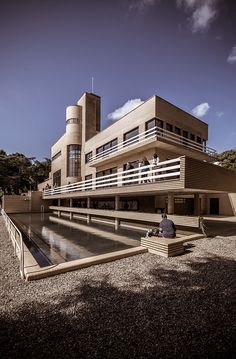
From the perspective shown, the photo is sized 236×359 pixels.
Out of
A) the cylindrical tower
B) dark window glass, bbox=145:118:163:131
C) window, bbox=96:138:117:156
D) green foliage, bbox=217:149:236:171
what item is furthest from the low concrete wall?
green foliage, bbox=217:149:236:171

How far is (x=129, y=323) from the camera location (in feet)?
12.4

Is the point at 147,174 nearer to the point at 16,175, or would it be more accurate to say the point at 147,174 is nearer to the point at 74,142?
the point at 74,142

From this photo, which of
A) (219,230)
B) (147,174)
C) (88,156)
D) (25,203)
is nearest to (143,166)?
(147,174)

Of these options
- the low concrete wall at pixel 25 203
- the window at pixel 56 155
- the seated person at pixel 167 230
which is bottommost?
the low concrete wall at pixel 25 203

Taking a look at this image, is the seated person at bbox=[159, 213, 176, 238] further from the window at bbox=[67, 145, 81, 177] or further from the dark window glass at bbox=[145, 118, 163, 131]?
the window at bbox=[67, 145, 81, 177]

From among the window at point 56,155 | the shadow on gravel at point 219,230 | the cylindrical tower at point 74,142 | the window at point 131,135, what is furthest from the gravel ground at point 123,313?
the window at point 56,155

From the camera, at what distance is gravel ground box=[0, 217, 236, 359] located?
10.3 ft

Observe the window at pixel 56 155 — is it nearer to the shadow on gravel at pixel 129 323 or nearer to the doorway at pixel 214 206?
the doorway at pixel 214 206

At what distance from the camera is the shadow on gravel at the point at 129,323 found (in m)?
3.11

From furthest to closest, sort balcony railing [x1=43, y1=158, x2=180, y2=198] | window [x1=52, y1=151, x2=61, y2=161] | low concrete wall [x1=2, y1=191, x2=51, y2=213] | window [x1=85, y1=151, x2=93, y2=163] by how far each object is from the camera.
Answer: window [x1=52, y1=151, x2=61, y2=161]
low concrete wall [x1=2, y1=191, x2=51, y2=213]
window [x1=85, y1=151, x2=93, y2=163]
balcony railing [x1=43, y1=158, x2=180, y2=198]

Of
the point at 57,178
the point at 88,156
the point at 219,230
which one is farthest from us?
the point at 57,178

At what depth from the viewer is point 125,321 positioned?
12.6 ft

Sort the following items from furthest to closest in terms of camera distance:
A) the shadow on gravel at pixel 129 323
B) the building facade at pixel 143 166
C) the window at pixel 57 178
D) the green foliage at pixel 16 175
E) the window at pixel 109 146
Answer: the green foliage at pixel 16 175
the window at pixel 57 178
the window at pixel 109 146
the building facade at pixel 143 166
the shadow on gravel at pixel 129 323

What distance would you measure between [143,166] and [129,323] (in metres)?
11.5
